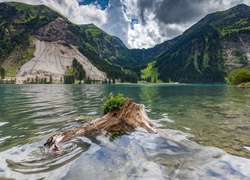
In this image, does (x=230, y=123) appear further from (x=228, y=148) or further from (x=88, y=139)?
(x=88, y=139)

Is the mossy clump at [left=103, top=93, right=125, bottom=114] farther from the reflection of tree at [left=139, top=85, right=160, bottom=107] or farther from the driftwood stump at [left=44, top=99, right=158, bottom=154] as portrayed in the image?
the reflection of tree at [left=139, top=85, right=160, bottom=107]

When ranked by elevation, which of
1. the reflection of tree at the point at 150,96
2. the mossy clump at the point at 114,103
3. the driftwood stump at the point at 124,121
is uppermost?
the mossy clump at the point at 114,103

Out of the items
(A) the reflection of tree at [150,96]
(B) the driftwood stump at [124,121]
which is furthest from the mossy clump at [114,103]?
(A) the reflection of tree at [150,96]

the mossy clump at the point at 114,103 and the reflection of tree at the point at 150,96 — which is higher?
the mossy clump at the point at 114,103

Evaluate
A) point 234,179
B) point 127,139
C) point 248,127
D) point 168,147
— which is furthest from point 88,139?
point 248,127

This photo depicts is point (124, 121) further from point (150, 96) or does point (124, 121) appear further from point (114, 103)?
point (150, 96)

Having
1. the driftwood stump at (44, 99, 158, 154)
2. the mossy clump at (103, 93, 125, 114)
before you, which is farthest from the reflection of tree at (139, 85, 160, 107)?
the mossy clump at (103, 93, 125, 114)

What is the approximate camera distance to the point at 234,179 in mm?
8547

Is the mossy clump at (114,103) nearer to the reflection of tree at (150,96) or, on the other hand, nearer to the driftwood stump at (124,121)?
the driftwood stump at (124,121)

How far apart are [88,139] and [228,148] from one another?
9.75 meters

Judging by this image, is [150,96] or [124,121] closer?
[124,121]

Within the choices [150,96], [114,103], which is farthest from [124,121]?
[150,96]

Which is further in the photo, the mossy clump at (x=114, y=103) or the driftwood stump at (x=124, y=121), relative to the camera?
the mossy clump at (x=114, y=103)

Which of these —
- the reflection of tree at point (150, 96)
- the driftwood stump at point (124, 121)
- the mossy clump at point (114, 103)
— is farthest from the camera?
the reflection of tree at point (150, 96)
